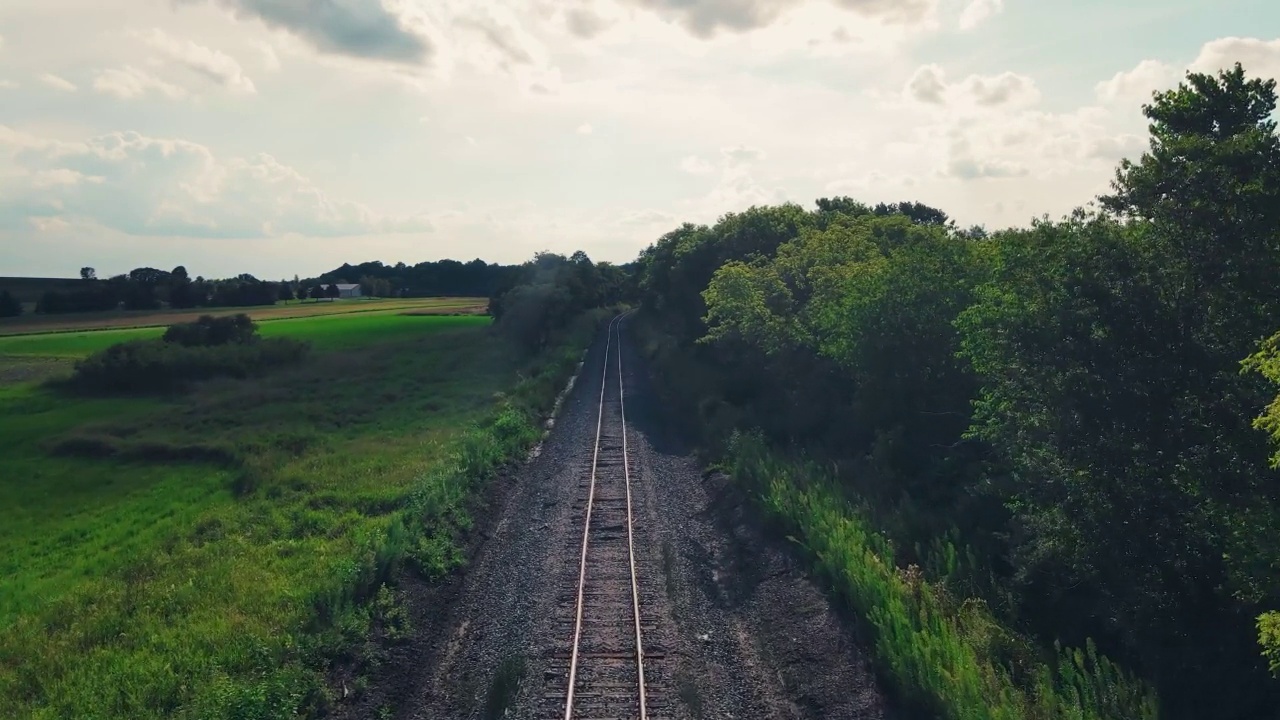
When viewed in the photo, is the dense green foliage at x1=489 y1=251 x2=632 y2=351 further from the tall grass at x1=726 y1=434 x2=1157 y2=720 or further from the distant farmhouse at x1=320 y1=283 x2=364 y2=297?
the distant farmhouse at x1=320 y1=283 x2=364 y2=297

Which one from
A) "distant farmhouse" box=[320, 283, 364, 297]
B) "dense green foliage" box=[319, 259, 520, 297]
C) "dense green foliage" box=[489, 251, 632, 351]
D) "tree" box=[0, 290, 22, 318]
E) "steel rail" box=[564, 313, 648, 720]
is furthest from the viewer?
"dense green foliage" box=[319, 259, 520, 297]

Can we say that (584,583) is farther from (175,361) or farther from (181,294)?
(181,294)

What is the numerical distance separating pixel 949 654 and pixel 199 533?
19439 mm

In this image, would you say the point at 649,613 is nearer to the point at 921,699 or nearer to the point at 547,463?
the point at 921,699

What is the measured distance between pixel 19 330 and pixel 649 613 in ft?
316

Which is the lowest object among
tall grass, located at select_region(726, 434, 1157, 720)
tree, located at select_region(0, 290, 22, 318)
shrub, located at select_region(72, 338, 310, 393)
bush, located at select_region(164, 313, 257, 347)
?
tall grass, located at select_region(726, 434, 1157, 720)

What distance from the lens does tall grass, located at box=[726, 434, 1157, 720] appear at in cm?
1066

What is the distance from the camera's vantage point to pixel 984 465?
62.5 feet

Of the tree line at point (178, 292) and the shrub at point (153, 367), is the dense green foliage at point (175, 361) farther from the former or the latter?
the tree line at point (178, 292)

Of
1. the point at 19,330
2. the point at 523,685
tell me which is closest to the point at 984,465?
the point at 523,685

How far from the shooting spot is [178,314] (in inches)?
4126

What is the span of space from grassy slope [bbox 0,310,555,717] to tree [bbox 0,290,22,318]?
64.4 meters

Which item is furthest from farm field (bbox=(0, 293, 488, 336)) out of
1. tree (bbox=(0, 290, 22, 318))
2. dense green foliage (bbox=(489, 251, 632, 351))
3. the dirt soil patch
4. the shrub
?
the dirt soil patch

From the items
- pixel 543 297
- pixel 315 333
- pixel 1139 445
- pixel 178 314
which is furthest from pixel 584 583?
pixel 178 314
